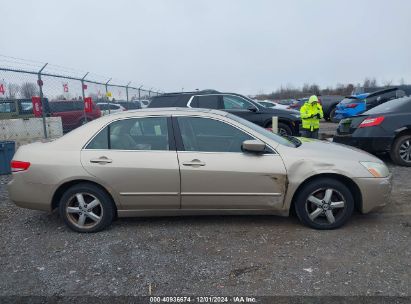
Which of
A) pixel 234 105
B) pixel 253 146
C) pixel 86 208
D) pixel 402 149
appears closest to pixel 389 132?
pixel 402 149

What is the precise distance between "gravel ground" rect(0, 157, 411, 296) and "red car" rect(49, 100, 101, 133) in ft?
32.9

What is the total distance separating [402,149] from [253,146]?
14.4 feet

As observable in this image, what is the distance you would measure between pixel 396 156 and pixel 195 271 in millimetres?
5326

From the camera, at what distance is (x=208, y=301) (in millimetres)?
2742

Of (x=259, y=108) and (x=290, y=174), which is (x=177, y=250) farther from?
(x=259, y=108)

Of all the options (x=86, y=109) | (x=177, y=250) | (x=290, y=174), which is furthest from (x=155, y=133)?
(x=86, y=109)

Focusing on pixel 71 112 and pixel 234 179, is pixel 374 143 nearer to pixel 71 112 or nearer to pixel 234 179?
pixel 234 179

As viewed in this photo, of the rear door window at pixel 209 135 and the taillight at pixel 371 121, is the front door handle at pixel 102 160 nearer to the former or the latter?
the rear door window at pixel 209 135

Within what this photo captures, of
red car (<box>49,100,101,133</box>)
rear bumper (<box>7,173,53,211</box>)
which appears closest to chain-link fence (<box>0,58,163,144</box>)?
red car (<box>49,100,101,133</box>)

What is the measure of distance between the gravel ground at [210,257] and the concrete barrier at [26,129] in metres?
7.08

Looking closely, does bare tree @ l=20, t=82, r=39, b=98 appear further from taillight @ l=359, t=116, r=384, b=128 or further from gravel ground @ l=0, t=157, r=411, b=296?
taillight @ l=359, t=116, r=384, b=128

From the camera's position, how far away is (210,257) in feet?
11.3

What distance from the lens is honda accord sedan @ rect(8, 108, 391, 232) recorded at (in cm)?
387

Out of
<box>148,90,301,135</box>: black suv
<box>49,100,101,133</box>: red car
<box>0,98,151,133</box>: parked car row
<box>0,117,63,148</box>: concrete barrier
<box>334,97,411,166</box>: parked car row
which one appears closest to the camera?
<box>334,97,411,166</box>: parked car row
